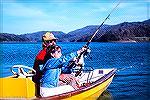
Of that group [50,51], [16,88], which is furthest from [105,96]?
[16,88]

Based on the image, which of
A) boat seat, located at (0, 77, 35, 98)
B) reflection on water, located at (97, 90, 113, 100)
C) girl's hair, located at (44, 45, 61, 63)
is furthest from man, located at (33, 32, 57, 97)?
reflection on water, located at (97, 90, 113, 100)

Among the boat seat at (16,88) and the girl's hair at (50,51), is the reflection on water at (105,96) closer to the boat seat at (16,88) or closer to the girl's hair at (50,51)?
the girl's hair at (50,51)

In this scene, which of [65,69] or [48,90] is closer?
[48,90]

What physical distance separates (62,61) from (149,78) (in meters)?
7.52

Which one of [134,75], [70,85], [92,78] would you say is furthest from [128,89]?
[70,85]

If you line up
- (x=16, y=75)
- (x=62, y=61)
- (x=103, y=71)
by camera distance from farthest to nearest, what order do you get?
1. (x=103, y=71)
2. (x=16, y=75)
3. (x=62, y=61)

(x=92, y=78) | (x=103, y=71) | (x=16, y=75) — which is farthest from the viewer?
(x=103, y=71)

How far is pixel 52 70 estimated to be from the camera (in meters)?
5.56

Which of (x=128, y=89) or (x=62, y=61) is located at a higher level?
(x=62, y=61)

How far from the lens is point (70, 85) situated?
6.34 m

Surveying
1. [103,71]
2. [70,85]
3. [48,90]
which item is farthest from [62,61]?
[103,71]

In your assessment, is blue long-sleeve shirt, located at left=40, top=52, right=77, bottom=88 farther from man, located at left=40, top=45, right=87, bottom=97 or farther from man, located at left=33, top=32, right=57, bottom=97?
man, located at left=33, top=32, right=57, bottom=97

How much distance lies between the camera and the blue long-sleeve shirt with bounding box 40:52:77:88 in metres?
5.38

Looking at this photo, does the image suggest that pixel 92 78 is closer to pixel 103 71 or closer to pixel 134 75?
pixel 103 71
